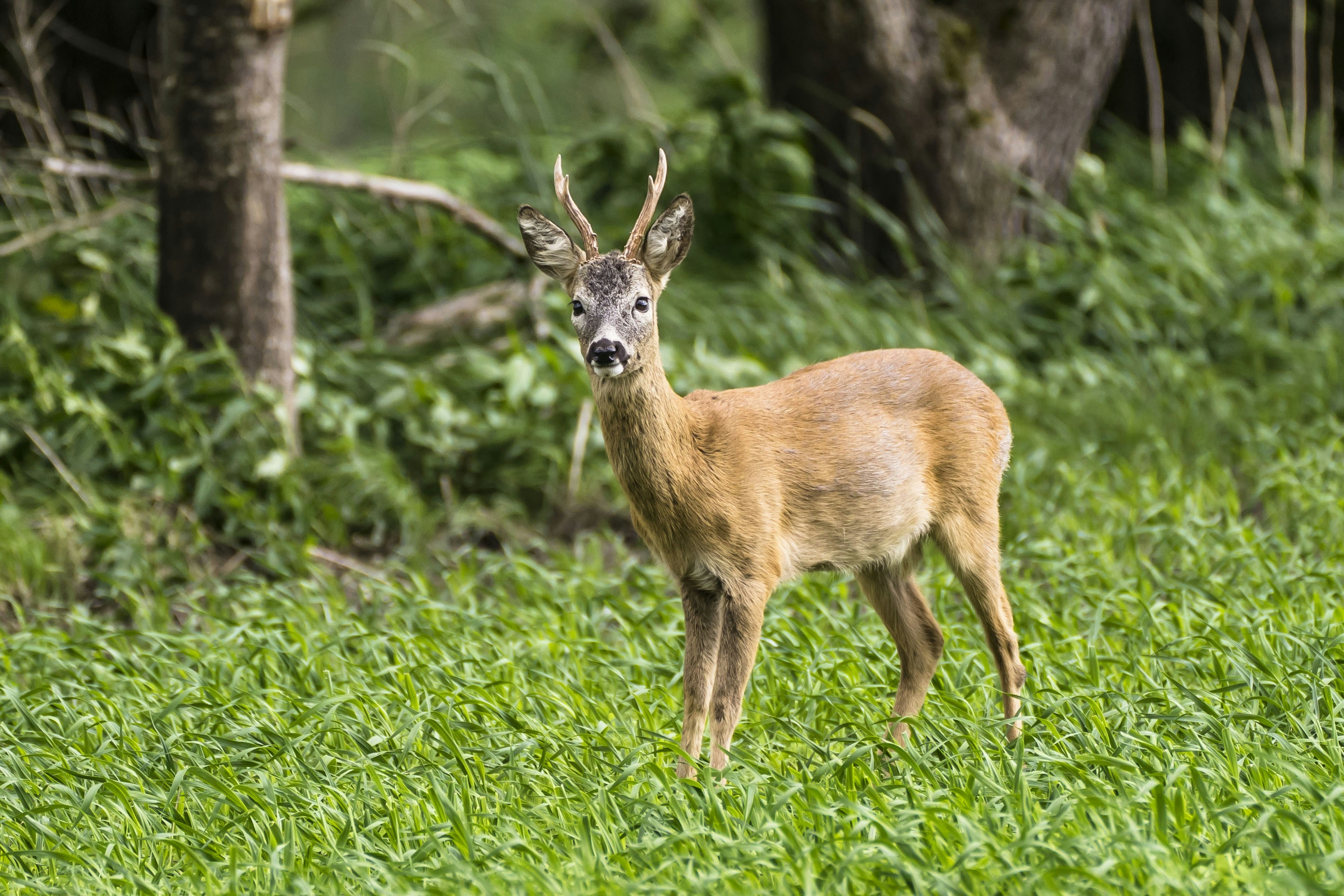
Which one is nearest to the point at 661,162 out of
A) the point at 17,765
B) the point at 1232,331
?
the point at 17,765

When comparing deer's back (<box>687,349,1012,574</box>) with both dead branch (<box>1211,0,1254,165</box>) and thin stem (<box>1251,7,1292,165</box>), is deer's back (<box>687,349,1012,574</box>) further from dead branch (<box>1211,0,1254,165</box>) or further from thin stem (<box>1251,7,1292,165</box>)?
thin stem (<box>1251,7,1292,165</box>)

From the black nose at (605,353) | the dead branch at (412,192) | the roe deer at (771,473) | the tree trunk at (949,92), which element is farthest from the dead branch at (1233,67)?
the black nose at (605,353)

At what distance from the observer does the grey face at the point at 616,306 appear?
314cm

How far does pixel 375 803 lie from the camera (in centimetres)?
311

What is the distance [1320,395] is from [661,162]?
13.5ft

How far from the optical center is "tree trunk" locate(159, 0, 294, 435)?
5.48 m

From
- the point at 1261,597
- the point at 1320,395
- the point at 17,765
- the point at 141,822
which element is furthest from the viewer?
the point at 1320,395

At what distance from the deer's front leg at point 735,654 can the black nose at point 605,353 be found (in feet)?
2.02

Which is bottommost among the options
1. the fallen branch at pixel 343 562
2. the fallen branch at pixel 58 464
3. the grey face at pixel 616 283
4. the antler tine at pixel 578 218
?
the fallen branch at pixel 343 562

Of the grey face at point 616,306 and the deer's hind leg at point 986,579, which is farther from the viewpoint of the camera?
the deer's hind leg at point 986,579

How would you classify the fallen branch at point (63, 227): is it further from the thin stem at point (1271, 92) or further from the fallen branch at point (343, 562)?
the thin stem at point (1271, 92)

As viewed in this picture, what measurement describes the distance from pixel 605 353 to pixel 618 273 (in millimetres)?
243

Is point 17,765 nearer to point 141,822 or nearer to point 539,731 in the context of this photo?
point 141,822

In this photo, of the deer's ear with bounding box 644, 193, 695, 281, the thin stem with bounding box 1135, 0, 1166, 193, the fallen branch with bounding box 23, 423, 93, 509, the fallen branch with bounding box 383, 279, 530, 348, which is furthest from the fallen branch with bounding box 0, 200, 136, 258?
the thin stem with bounding box 1135, 0, 1166, 193
